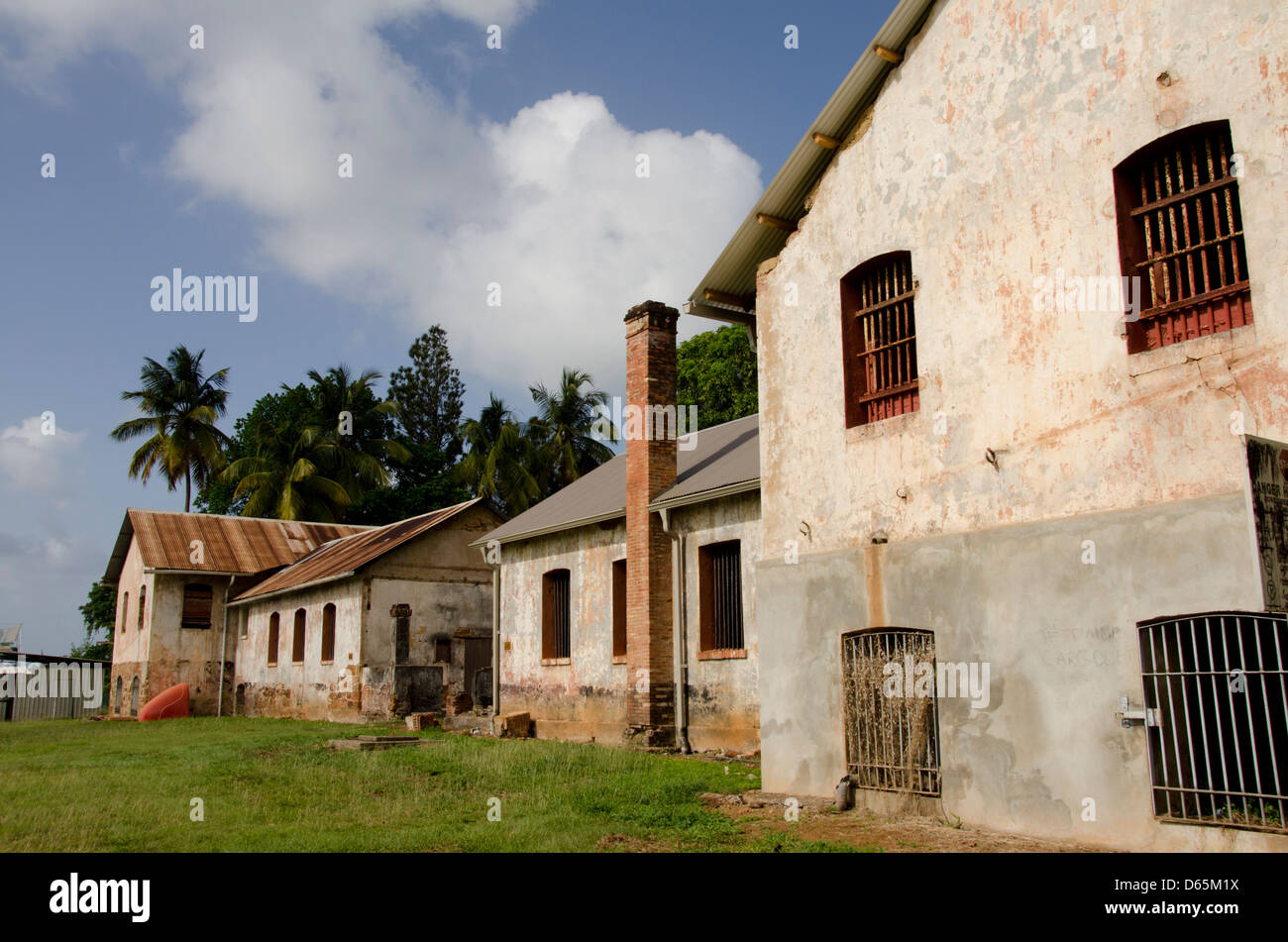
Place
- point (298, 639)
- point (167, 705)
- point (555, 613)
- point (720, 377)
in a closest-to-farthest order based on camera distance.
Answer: point (555, 613)
point (298, 639)
point (167, 705)
point (720, 377)

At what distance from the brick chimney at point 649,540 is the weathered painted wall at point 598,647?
0.44 meters

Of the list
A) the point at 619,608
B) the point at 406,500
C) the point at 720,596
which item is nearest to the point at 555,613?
the point at 619,608

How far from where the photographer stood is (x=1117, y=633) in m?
7.67

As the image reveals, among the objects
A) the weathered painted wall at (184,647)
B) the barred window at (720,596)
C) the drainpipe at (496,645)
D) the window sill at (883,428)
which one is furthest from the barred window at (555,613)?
the weathered painted wall at (184,647)

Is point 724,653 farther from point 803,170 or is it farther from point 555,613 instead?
point 803,170

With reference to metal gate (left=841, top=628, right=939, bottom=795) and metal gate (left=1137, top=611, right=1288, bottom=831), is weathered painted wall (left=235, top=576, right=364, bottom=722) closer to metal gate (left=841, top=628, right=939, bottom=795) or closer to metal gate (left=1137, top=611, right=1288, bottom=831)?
metal gate (left=841, top=628, right=939, bottom=795)

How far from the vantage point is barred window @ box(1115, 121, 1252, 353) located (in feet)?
24.6

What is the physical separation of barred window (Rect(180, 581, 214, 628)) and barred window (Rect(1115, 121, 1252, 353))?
102 ft

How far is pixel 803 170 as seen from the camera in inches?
440

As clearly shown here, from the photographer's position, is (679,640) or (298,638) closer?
(679,640)

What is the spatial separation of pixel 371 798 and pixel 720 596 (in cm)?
638

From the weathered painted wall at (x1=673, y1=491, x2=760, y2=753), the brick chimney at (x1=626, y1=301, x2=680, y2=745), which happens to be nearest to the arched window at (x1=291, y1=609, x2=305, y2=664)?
the brick chimney at (x1=626, y1=301, x2=680, y2=745)

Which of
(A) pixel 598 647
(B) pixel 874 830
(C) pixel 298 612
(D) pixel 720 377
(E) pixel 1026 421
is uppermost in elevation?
(D) pixel 720 377
